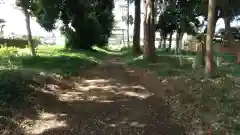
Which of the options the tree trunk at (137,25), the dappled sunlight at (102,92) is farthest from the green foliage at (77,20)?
the dappled sunlight at (102,92)

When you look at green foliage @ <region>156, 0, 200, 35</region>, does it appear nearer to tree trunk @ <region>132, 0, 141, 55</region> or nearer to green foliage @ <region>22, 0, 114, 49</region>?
tree trunk @ <region>132, 0, 141, 55</region>

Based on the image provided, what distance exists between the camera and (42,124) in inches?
295

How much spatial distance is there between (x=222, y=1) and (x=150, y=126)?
17169 millimetres

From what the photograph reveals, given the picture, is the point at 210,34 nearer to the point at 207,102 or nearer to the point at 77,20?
the point at 207,102

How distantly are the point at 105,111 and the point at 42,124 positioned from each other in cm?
169

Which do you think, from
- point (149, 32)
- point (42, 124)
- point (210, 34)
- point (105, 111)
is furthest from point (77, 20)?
point (42, 124)

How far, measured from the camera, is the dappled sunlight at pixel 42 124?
712 centimetres

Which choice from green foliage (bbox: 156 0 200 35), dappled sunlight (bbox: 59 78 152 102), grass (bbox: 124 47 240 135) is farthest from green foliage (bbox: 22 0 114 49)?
grass (bbox: 124 47 240 135)

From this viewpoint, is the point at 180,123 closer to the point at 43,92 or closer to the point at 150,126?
the point at 150,126

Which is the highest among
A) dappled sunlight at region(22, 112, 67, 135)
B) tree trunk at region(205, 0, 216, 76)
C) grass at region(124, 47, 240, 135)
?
tree trunk at region(205, 0, 216, 76)

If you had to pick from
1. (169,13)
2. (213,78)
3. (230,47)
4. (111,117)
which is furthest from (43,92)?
(169,13)

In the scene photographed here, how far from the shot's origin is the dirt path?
711 cm

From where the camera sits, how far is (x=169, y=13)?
28.7 m

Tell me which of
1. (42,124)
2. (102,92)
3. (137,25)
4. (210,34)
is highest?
(137,25)
